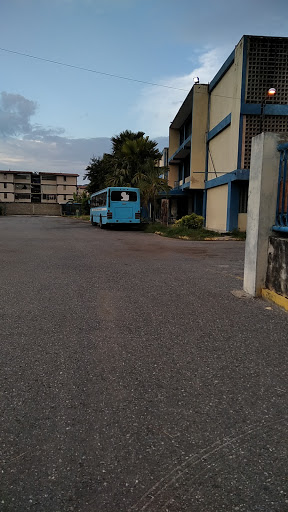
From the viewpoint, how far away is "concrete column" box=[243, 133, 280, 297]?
5.43m

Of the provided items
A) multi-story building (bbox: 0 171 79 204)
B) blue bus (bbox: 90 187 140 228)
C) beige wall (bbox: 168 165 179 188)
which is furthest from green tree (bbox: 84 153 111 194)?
multi-story building (bbox: 0 171 79 204)

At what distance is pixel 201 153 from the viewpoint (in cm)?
2509

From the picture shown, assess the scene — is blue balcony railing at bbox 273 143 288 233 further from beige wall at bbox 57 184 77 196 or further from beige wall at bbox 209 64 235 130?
beige wall at bbox 57 184 77 196

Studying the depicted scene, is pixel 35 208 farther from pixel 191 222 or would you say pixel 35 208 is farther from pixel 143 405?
pixel 143 405

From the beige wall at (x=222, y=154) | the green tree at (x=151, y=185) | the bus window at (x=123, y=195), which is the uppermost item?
the beige wall at (x=222, y=154)

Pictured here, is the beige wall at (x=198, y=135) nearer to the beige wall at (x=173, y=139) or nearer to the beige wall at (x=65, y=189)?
the beige wall at (x=173, y=139)

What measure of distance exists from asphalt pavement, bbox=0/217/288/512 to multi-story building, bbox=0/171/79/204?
9165 cm

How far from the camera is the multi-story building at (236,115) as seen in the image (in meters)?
17.7

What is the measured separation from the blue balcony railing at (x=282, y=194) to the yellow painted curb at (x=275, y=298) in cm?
92

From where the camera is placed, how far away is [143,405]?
2615 millimetres

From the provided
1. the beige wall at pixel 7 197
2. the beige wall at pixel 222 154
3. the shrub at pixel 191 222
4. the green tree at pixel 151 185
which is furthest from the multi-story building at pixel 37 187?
the shrub at pixel 191 222

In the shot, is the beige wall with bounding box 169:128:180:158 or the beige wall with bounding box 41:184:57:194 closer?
the beige wall with bounding box 169:128:180:158

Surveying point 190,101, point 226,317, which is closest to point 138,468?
point 226,317

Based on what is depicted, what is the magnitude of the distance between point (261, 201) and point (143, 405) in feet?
12.7
